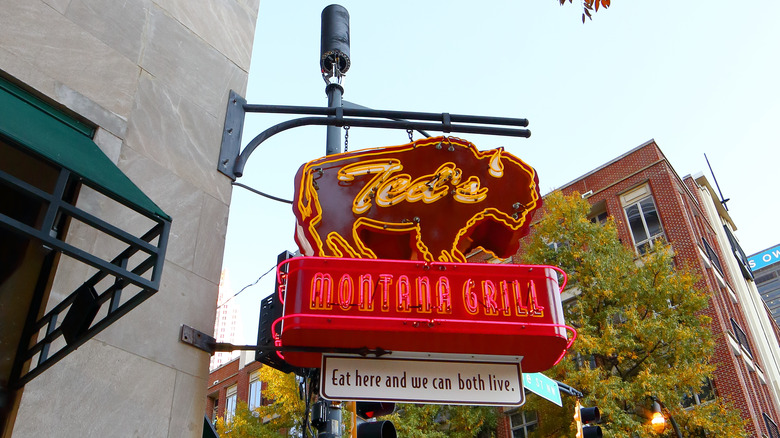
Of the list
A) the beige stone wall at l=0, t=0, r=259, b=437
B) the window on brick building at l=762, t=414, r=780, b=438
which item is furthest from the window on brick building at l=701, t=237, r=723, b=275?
the beige stone wall at l=0, t=0, r=259, b=437

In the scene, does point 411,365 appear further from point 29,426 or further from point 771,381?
point 771,381

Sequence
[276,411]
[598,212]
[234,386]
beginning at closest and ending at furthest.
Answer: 1. [276,411]
2. [598,212]
3. [234,386]

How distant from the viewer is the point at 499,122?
332 inches

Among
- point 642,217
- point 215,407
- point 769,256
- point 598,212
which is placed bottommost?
point 215,407

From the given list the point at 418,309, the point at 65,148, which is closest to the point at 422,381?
the point at 418,309

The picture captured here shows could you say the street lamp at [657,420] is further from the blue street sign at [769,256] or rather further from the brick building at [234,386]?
the blue street sign at [769,256]

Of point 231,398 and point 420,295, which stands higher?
point 231,398

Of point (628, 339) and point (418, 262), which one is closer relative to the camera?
point (418, 262)

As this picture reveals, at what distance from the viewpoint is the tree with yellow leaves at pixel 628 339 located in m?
19.3

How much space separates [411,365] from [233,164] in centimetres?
314

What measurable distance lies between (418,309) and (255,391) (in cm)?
3733

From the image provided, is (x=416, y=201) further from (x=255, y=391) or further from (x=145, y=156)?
(x=255, y=391)

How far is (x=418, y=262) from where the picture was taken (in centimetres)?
695

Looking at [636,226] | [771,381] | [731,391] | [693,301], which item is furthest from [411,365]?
[771,381]
